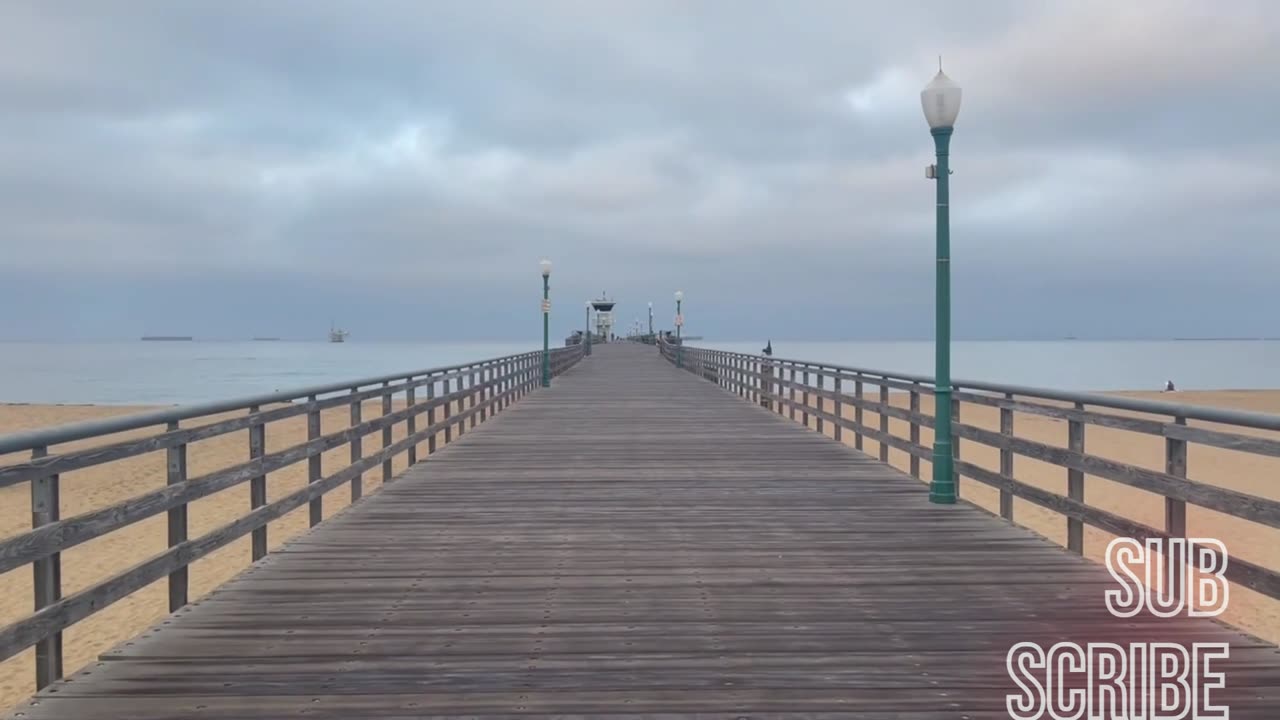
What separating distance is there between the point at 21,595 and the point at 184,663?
425 inches

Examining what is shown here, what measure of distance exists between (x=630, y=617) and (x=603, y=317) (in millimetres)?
93994

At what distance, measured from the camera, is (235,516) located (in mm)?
17719

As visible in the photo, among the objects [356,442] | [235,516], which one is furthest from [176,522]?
[235,516]

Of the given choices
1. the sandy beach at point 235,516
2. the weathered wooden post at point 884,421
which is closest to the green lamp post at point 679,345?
the sandy beach at point 235,516

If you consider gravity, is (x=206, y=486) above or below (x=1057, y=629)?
above

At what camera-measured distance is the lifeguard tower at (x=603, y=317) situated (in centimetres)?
9555

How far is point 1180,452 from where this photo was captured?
17.2 feet

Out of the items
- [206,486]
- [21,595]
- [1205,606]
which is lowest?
[21,595]

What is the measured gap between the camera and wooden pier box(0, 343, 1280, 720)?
3.94m

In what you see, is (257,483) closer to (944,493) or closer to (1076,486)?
(944,493)

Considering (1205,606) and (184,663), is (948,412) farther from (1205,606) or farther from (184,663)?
(184,663)

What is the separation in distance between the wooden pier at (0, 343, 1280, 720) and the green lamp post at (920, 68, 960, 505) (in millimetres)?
349

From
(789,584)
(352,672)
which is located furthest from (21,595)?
(789,584)

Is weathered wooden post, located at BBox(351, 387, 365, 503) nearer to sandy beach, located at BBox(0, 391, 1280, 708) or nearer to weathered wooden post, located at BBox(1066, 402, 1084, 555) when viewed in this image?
sandy beach, located at BBox(0, 391, 1280, 708)
